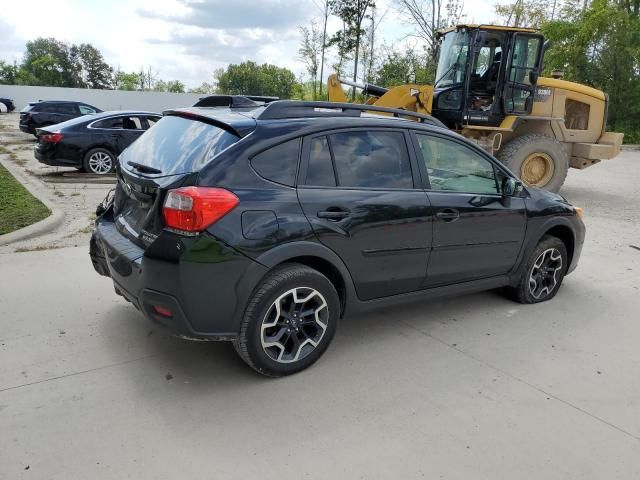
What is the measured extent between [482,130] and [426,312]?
6.92 m

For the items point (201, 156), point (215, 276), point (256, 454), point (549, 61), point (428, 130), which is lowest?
point (256, 454)

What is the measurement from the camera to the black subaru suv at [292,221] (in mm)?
3059

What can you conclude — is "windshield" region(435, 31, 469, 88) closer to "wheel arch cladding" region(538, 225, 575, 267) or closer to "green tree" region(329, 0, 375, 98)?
"wheel arch cladding" region(538, 225, 575, 267)

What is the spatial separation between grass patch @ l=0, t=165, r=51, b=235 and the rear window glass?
11.5ft

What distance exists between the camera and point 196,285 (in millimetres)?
3023

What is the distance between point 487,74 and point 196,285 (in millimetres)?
9141

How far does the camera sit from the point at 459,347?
4.00 metres

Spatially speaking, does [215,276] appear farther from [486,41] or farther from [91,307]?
[486,41]

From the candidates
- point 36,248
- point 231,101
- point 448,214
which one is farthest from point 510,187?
point 36,248

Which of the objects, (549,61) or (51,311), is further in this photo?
(549,61)

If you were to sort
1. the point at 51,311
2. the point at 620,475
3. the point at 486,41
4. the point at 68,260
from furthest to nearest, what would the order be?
the point at 486,41
the point at 68,260
the point at 51,311
the point at 620,475

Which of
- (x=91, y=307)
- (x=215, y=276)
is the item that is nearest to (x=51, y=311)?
(x=91, y=307)

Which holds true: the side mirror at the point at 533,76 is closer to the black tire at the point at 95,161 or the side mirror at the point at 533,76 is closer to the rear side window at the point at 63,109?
the black tire at the point at 95,161

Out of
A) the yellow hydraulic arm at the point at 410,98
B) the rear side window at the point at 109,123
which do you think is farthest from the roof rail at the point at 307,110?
the rear side window at the point at 109,123
